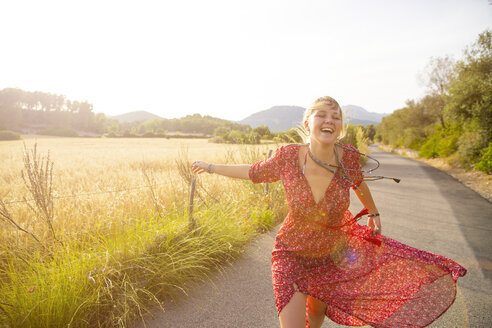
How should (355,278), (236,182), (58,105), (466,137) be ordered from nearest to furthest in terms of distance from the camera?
(355,278) → (236,182) → (466,137) → (58,105)

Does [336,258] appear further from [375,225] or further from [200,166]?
[200,166]

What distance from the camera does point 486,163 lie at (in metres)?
10.8

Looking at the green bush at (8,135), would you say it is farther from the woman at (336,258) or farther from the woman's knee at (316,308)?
the woman's knee at (316,308)

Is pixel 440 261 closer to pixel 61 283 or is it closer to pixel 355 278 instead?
pixel 355 278

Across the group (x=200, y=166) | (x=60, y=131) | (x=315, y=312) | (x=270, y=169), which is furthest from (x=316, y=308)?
(x=60, y=131)

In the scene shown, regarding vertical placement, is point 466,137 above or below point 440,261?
above

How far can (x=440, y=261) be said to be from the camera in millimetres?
1715

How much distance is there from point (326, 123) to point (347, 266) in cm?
100

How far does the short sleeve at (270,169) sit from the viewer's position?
210 centimetres

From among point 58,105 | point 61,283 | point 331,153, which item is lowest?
point 61,283

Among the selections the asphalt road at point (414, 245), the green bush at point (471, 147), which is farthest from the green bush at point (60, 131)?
the green bush at point (471, 147)

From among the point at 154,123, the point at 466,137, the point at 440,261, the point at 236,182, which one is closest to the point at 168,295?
the point at 440,261

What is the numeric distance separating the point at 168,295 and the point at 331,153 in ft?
7.16

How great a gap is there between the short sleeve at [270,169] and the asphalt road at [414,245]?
1.36 meters
